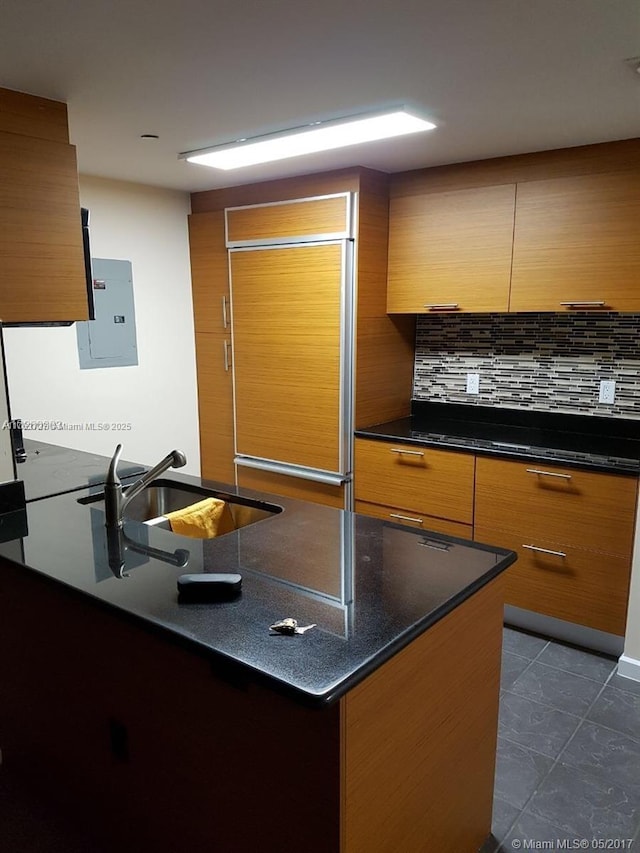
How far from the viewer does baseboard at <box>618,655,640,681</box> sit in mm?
2551

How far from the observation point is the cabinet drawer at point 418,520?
302cm

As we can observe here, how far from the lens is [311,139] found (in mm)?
2480

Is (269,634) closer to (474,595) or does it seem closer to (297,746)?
(297,746)

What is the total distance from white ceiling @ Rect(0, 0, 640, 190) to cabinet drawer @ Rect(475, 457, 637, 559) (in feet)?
4.70

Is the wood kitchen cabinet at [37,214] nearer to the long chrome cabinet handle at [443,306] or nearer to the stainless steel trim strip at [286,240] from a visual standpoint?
the stainless steel trim strip at [286,240]

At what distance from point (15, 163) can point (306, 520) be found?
4.96ft

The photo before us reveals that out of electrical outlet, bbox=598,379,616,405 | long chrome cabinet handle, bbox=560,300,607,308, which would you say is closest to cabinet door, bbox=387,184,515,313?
long chrome cabinet handle, bbox=560,300,607,308

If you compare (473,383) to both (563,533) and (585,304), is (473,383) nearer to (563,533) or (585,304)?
(585,304)

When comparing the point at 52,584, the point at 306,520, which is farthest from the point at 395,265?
the point at 52,584

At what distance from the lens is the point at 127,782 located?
1605mm

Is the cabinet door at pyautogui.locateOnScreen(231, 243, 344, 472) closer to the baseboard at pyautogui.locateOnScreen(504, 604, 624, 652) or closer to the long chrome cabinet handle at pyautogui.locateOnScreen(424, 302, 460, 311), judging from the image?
the long chrome cabinet handle at pyautogui.locateOnScreen(424, 302, 460, 311)

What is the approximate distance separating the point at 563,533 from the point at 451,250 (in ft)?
4.91

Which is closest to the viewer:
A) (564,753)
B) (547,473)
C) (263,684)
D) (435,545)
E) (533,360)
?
(263,684)

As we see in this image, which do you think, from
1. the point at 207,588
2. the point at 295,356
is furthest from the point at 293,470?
the point at 207,588
